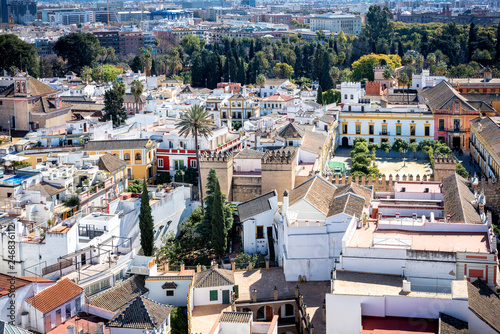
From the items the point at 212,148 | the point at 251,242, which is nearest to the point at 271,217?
the point at 251,242

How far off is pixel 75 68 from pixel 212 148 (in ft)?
225

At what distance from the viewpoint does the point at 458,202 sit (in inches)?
1310

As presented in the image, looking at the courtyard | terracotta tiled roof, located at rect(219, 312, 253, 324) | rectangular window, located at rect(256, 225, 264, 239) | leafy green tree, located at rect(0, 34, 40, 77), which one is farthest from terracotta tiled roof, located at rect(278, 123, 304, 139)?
leafy green tree, located at rect(0, 34, 40, 77)

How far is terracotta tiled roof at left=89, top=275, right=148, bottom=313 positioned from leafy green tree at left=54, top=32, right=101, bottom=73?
284 ft

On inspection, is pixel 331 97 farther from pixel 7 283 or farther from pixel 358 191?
pixel 7 283

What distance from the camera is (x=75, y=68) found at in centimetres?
11481

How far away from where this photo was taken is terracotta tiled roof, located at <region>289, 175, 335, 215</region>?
3500 cm

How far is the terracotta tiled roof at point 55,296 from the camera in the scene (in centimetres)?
2827

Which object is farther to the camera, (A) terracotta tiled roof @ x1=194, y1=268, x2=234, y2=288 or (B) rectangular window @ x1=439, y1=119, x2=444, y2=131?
(B) rectangular window @ x1=439, y1=119, x2=444, y2=131

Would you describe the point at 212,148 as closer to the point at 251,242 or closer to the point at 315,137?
the point at 315,137

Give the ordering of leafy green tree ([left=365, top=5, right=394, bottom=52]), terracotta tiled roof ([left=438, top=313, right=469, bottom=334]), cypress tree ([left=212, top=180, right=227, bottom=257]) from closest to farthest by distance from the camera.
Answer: terracotta tiled roof ([left=438, top=313, right=469, bottom=334]), cypress tree ([left=212, top=180, right=227, bottom=257]), leafy green tree ([left=365, top=5, right=394, bottom=52])

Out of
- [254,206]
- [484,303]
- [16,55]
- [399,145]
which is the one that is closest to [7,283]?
[254,206]

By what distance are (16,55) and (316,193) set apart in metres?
68.1

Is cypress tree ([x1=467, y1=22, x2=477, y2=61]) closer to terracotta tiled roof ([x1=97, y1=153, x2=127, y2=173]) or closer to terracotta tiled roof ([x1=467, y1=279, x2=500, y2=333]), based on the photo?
terracotta tiled roof ([x1=97, y1=153, x2=127, y2=173])
